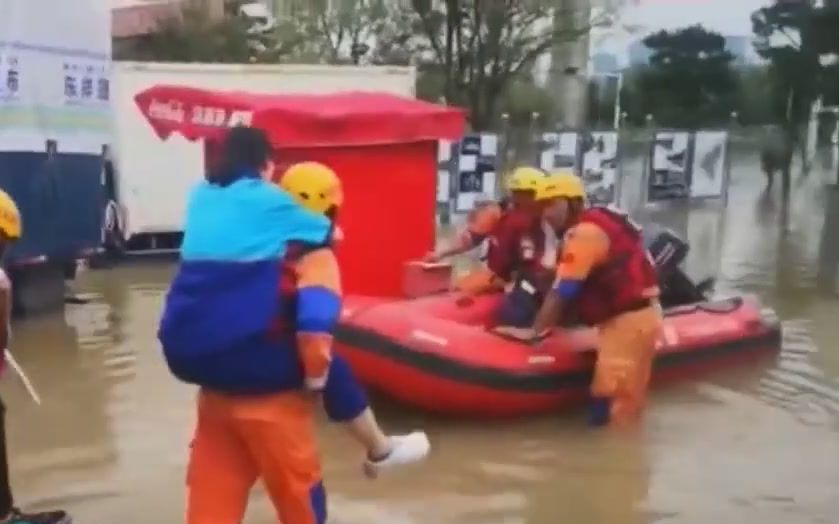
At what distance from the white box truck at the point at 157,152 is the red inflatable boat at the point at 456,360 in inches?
259

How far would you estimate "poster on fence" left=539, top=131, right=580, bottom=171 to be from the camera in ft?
66.4

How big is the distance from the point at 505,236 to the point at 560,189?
3.27 feet

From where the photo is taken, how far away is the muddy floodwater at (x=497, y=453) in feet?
22.2

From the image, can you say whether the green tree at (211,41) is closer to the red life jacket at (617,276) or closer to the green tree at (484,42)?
the green tree at (484,42)

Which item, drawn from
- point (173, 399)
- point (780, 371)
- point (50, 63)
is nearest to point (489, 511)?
point (173, 399)

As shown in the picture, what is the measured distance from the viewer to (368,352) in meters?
8.17

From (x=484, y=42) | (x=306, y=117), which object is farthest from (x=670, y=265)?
(x=484, y=42)

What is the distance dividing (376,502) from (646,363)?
2.00 metres

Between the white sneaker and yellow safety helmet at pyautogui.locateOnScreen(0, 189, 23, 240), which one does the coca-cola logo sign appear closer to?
yellow safety helmet at pyautogui.locateOnScreen(0, 189, 23, 240)

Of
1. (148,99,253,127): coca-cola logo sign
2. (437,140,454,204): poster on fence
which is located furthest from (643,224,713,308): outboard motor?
(437,140,454,204): poster on fence

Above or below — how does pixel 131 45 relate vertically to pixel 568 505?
above

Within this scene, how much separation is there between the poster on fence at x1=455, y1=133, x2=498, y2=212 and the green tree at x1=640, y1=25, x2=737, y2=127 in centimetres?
912

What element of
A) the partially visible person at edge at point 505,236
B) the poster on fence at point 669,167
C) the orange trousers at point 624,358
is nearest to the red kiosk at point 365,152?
the partially visible person at edge at point 505,236

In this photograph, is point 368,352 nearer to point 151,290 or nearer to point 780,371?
point 780,371
